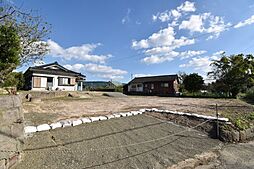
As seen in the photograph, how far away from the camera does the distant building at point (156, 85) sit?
102 ft

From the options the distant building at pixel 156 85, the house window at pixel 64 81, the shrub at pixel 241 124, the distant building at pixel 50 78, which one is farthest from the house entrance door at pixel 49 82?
the shrub at pixel 241 124

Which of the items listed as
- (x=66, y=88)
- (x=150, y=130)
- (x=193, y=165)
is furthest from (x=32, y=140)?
(x=66, y=88)

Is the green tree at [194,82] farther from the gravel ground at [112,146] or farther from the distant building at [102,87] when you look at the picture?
the gravel ground at [112,146]

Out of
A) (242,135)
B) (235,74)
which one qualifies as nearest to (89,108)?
(242,135)

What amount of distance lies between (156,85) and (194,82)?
8838 mm

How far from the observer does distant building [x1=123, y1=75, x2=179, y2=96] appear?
31.1 m

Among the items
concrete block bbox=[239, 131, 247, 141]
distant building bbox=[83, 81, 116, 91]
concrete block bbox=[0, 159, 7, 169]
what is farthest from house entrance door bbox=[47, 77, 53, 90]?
concrete block bbox=[239, 131, 247, 141]

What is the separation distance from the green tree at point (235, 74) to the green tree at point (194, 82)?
3089mm

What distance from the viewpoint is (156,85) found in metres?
33.3

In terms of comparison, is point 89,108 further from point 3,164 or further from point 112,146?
point 3,164

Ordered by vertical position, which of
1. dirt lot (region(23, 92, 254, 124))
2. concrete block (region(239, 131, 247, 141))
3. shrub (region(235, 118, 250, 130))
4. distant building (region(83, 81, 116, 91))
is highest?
distant building (region(83, 81, 116, 91))

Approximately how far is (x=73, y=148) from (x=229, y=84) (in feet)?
73.5

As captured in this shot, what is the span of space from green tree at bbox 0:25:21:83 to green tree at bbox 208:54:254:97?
2266cm

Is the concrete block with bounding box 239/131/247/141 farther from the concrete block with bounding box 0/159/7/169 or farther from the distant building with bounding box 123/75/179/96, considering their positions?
the distant building with bounding box 123/75/179/96
